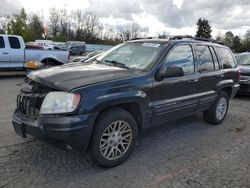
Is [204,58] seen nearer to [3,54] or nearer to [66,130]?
[66,130]

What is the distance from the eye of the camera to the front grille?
343cm

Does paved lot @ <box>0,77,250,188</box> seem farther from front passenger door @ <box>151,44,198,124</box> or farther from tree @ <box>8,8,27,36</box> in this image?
tree @ <box>8,8,27,36</box>

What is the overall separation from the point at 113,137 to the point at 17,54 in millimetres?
9854

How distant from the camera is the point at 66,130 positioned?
10.2 ft

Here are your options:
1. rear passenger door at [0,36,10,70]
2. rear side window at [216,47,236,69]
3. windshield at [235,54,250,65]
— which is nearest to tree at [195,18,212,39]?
windshield at [235,54,250,65]

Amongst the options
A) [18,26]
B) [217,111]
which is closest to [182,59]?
[217,111]

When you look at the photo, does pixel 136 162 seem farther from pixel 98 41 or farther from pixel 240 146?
pixel 98 41

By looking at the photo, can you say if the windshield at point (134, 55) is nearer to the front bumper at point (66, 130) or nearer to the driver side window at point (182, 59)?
the driver side window at point (182, 59)

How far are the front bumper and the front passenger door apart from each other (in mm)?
1207

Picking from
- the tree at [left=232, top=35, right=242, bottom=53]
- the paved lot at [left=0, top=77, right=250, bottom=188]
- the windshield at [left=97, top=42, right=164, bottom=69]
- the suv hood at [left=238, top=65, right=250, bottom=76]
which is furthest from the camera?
the tree at [left=232, top=35, right=242, bottom=53]

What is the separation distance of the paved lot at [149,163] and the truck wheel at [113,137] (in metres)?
0.15

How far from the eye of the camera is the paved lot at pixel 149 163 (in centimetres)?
327

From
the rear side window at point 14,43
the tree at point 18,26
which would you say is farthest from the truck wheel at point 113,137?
the tree at point 18,26

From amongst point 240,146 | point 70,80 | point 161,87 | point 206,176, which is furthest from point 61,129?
point 240,146
